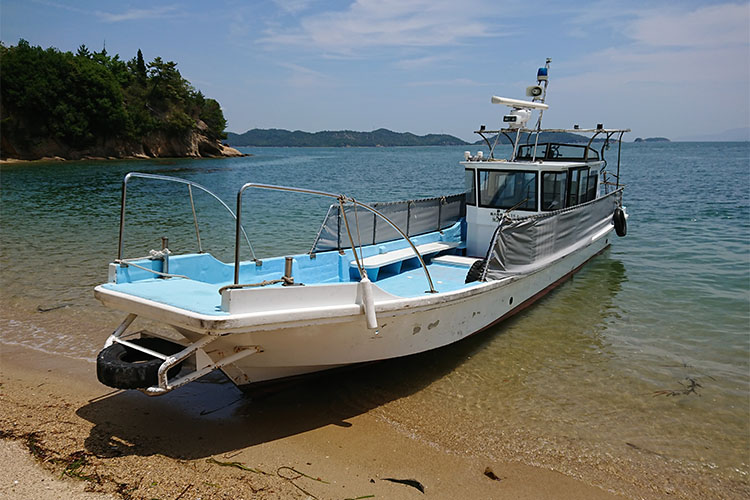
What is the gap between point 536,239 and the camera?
833 centimetres

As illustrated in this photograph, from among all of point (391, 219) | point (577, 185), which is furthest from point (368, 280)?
point (577, 185)

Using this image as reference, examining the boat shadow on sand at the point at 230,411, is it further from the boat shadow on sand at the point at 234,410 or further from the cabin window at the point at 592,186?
the cabin window at the point at 592,186

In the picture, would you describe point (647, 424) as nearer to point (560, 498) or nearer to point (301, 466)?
point (560, 498)

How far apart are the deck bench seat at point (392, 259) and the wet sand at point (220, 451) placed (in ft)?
8.35

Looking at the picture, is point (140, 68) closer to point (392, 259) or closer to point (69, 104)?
point (69, 104)

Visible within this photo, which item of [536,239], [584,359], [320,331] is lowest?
[584,359]

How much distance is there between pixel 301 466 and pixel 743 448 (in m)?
4.72

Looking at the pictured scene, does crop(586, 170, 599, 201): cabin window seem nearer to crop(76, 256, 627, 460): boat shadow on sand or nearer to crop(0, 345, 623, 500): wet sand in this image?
crop(76, 256, 627, 460): boat shadow on sand

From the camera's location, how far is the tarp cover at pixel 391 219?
830cm

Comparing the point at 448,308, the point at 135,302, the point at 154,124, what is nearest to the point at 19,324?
the point at 135,302

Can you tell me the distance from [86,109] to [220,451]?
69.5m

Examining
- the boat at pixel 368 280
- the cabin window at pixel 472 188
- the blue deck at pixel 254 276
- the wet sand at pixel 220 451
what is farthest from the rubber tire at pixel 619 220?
the wet sand at pixel 220 451

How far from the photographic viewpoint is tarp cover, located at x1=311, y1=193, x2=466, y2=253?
8.30 meters

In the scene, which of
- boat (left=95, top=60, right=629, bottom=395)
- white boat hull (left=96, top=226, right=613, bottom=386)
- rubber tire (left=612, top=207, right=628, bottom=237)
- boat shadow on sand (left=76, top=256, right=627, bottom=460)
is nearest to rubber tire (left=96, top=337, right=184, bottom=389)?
boat (left=95, top=60, right=629, bottom=395)
